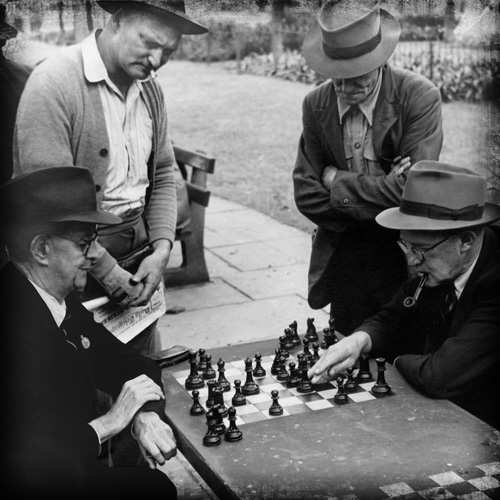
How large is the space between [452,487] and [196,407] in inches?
38.2

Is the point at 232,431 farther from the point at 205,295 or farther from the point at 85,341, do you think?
the point at 205,295

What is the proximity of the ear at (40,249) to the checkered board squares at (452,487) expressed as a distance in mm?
1277

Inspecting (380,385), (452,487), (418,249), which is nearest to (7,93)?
(418,249)

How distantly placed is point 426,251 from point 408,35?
39.7 ft

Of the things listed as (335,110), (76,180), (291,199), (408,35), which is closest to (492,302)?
(335,110)

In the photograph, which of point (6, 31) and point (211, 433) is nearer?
point (211, 433)

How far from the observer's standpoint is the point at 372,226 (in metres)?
3.93

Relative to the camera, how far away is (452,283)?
10.4 ft

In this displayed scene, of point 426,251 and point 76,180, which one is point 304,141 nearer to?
point 426,251

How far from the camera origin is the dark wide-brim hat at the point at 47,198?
2.65m

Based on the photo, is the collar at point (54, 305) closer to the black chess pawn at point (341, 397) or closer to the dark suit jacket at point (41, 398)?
the dark suit jacket at point (41, 398)

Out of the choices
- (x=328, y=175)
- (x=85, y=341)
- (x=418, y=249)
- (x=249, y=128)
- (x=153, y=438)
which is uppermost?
(x=328, y=175)

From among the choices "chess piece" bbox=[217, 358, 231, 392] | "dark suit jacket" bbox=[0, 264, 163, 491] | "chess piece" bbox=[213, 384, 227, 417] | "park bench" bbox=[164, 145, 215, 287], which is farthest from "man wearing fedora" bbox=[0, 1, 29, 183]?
"park bench" bbox=[164, 145, 215, 287]

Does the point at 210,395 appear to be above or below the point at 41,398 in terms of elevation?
below
